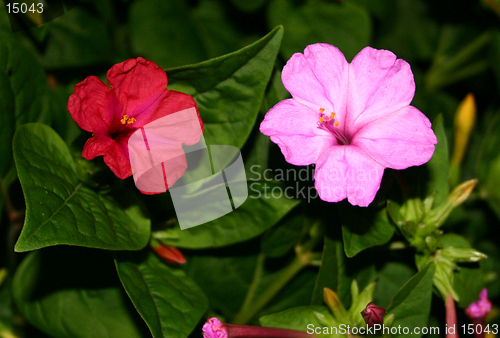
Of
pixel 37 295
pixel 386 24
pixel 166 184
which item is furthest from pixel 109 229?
pixel 386 24

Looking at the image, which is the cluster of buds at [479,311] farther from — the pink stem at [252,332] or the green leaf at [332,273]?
the pink stem at [252,332]

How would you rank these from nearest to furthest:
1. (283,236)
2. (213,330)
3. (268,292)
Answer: (213,330) → (283,236) → (268,292)

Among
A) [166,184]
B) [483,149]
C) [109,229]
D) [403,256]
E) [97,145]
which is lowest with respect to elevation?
[403,256]

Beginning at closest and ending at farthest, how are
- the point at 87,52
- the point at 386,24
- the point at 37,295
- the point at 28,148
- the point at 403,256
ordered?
the point at 28,148
the point at 37,295
the point at 403,256
the point at 87,52
the point at 386,24

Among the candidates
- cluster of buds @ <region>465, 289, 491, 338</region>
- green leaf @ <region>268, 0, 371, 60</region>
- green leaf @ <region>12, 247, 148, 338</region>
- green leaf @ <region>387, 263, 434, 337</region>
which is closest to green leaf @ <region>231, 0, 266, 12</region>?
green leaf @ <region>268, 0, 371, 60</region>

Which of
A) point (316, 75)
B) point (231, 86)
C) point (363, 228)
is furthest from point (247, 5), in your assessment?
point (363, 228)

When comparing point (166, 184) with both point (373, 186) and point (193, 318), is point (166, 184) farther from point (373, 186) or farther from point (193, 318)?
point (373, 186)

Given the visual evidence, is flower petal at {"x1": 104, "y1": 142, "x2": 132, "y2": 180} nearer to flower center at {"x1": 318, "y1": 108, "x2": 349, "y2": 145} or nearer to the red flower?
the red flower

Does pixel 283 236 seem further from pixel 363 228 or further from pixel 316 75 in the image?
pixel 316 75
